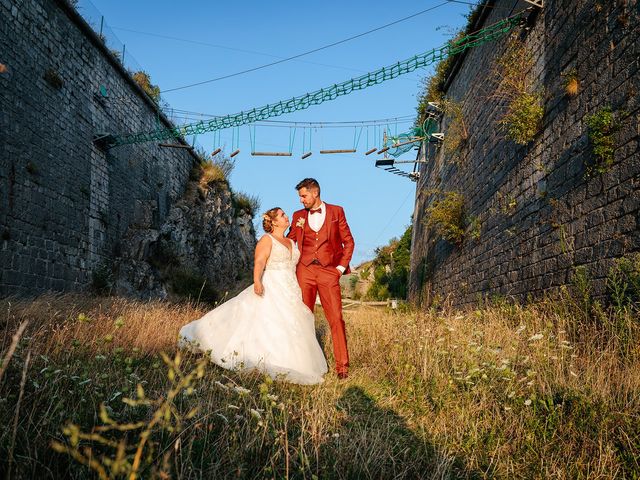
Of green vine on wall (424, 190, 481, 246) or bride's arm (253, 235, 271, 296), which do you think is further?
green vine on wall (424, 190, 481, 246)

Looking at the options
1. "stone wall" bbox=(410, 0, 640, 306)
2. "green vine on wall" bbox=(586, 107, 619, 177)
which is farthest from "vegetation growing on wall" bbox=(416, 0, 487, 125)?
"green vine on wall" bbox=(586, 107, 619, 177)

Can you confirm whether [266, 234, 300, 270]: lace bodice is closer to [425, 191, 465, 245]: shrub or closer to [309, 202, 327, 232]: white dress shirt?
[309, 202, 327, 232]: white dress shirt

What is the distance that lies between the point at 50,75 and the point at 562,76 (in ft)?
36.8

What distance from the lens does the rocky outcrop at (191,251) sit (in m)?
15.9

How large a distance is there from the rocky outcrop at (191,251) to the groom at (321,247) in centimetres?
703

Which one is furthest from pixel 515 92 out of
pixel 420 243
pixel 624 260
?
pixel 420 243

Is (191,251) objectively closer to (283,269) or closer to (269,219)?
(269,219)

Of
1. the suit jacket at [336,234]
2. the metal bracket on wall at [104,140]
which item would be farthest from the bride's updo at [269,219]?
the metal bracket on wall at [104,140]

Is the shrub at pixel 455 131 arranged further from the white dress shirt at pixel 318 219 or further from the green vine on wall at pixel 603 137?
the white dress shirt at pixel 318 219

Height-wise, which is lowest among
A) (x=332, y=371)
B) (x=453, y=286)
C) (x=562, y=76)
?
(x=332, y=371)

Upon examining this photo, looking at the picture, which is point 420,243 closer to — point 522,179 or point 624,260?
point 522,179

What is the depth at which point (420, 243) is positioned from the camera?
56.3ft

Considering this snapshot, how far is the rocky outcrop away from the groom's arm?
23.7 feet

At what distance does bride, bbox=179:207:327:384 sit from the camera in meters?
4.80
